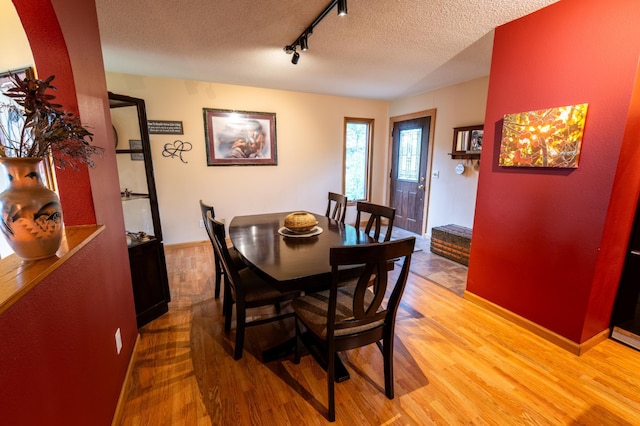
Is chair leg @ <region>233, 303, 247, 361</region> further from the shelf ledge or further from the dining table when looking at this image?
the shelf ledge

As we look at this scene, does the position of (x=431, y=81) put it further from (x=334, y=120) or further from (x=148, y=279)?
(x=148, y=279)

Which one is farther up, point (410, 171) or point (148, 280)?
point (410, 171)

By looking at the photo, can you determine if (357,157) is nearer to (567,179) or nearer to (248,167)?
(248,167)

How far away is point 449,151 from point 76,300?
4.37 m

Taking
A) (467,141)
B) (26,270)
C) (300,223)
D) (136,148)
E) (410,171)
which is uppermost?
(467,141)

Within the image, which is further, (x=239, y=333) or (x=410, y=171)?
(x=410, y=171)

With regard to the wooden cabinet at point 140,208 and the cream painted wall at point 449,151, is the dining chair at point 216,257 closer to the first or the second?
the wooden cabinet at point 140,208

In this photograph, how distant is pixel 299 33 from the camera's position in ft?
7.80

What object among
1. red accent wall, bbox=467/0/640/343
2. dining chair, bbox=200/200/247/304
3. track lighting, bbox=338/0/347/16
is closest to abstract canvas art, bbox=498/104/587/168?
red accent wall, bbox=467/0/640/343

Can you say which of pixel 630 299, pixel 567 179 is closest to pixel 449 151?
pixel 567 179

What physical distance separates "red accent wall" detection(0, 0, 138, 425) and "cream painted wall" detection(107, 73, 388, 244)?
7.22 ft

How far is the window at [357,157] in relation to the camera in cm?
512

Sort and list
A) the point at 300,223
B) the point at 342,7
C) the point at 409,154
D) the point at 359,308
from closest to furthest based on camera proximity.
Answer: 1. the point at 359,308
2. the point at 342,7
3. the point at 300,223
4. the point at 409,154

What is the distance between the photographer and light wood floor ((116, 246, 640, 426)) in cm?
145
